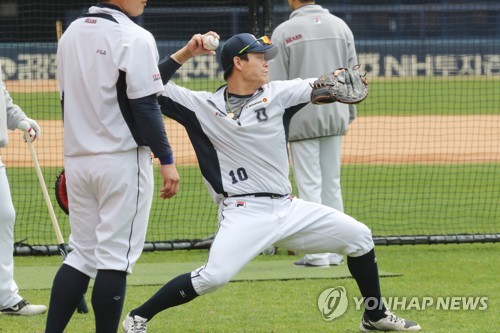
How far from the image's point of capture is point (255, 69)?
5.36 metres

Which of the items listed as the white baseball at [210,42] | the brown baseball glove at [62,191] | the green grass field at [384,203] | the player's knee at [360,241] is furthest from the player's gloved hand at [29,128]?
the green grass field at [384,203]

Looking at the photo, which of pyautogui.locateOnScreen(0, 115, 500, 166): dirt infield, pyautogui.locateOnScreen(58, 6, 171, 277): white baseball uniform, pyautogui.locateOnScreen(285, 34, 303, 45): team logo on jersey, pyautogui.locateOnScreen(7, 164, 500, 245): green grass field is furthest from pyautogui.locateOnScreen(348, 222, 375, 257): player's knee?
pyautogui.locateOnScreen(0, 115, 500, 166): dirt infield

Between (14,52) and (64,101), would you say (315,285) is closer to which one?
(64,101)

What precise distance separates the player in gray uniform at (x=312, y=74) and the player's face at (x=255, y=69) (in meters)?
1.97

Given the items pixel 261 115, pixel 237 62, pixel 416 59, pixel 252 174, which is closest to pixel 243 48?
pixel 237 62

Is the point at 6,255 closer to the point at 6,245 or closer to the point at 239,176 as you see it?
the point at 6,245

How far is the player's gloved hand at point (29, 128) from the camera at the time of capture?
615 cm

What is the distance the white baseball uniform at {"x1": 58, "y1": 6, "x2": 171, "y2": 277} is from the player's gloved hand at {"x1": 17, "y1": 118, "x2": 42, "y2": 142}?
1493mm

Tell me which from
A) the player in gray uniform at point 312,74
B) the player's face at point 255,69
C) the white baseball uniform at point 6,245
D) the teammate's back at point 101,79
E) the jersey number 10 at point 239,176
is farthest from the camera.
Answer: the player in gray uniform at point 312,74

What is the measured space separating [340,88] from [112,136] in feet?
4.15

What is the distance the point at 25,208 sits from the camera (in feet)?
34.8

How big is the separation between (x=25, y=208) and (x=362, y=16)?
538 inches

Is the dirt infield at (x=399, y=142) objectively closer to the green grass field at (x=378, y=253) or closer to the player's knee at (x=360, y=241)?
the green grass field at (x=378, y=253)

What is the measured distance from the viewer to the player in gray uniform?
24.2 feet
